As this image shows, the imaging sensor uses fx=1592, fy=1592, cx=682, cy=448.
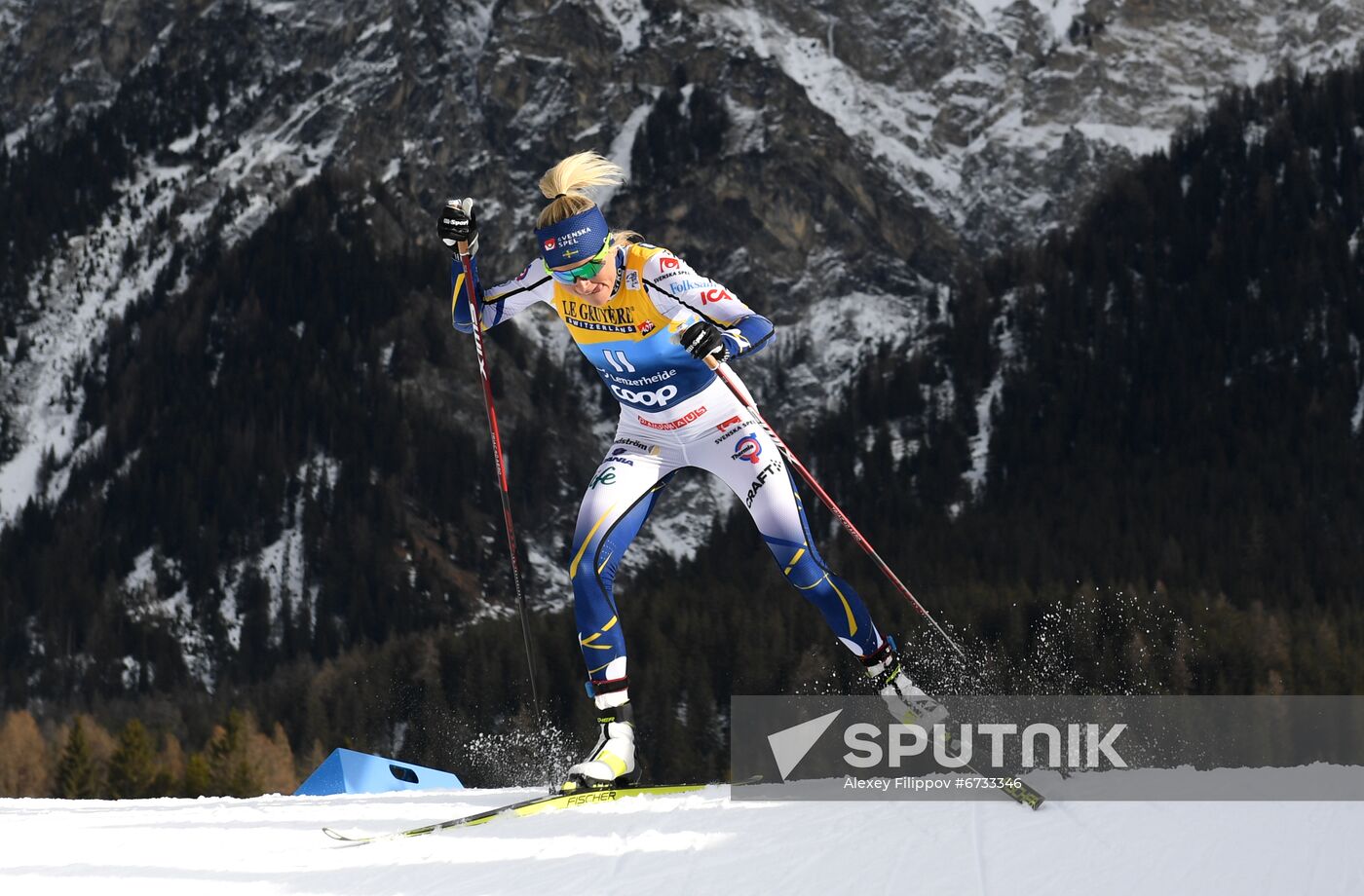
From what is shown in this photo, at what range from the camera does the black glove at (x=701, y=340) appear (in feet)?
25.3

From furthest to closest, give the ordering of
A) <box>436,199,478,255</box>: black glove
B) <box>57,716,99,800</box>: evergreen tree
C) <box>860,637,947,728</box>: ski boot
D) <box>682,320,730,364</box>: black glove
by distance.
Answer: <box>57,716,99,800</box>: evergreen tree, <box>436,199,478,255</box>: black glove, <box>860,637,947,728</box>: ski boot, <box>682,320,730,364</box>: black glove

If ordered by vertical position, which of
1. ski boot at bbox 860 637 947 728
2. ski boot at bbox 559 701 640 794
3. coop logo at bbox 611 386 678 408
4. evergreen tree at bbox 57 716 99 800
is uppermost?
coop logo at bbox 611 386 678 408

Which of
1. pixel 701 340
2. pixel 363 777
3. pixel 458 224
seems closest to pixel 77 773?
pixel 363 777

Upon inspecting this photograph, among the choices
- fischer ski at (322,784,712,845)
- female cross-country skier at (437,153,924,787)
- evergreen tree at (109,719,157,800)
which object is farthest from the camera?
evergreen tree at (109,719,157,800)

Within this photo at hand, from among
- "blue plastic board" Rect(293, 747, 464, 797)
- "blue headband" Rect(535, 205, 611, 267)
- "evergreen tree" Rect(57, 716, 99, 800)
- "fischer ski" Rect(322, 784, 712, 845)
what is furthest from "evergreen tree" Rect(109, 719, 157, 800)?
"blue headband" Rect(535, 205, 611, 267)

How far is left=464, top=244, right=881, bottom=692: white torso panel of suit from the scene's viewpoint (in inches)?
313

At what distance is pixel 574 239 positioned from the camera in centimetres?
793

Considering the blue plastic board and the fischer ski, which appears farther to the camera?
the blue plastic board

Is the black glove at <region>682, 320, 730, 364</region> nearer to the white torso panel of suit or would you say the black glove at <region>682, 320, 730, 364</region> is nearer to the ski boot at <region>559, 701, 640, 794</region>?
the white torso panel of suit

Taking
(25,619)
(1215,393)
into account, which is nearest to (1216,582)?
(1215,393)

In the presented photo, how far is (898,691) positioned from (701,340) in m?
2.06

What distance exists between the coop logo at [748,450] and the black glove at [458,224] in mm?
1765

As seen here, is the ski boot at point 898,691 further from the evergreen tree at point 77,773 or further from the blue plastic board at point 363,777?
the evergreen tree at point 77,773

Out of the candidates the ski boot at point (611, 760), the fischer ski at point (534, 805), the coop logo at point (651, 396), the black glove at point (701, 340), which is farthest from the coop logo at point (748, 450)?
the fischer ski at point (534, 805)
